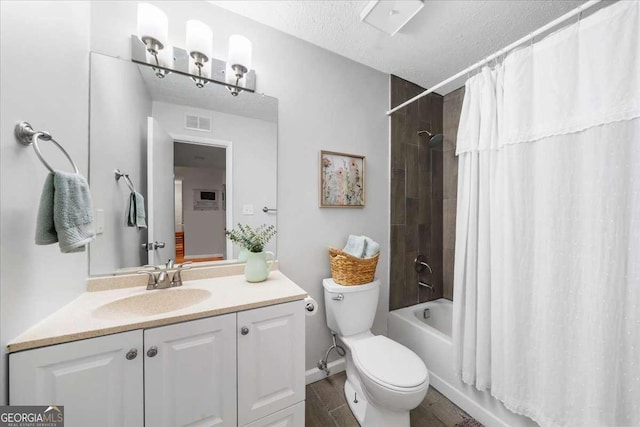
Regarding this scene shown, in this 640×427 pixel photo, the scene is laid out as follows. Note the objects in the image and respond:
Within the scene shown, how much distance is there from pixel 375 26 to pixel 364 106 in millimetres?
529

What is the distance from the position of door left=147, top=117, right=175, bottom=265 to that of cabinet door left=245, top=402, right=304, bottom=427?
36.7 inches

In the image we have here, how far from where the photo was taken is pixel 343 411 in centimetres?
139

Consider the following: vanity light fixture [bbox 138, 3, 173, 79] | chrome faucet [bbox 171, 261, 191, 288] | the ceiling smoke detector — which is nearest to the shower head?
the ceiling smoke detector

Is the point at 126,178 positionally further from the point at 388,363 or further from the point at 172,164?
the point at 388,363

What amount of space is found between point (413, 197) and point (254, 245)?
1482 millimetres

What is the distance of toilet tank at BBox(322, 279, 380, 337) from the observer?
1508 mm

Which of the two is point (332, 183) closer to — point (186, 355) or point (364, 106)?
point (364, 106)

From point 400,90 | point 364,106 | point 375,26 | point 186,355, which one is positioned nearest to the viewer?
point 186,355

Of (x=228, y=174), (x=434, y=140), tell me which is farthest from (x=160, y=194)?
(x=434, y=140)

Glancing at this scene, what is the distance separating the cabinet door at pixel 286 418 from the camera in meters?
0.98

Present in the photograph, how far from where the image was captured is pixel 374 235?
6.15 feet

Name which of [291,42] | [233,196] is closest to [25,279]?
[233,196]

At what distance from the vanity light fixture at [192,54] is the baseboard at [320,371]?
1941 mm

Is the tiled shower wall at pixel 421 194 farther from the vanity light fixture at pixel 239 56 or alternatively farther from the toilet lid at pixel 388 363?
the vanity light fixture at pixel 239 56
